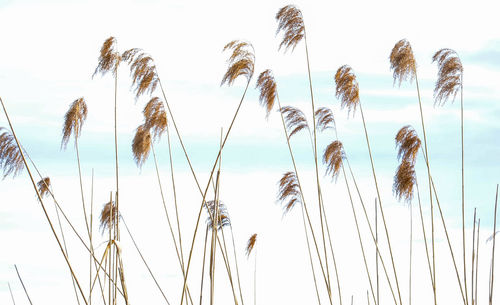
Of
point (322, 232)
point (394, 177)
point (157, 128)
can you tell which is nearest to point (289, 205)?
point (322, 232)

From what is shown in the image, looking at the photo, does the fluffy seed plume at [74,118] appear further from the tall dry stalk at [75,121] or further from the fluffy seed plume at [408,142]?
the fluffy seed plume at [408,142]

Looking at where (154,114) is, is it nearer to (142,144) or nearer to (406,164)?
(142,144)

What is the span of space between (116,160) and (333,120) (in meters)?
1.94

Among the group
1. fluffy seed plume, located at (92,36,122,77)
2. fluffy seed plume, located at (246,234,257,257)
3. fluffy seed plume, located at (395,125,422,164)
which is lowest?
fluffy seed plume, located at (246,234,257,257)

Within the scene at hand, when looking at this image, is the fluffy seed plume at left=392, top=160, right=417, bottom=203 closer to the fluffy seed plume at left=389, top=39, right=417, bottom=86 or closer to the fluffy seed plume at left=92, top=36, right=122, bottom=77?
the fluffy seed plume at left=389, top=39, right=417, bottom=86

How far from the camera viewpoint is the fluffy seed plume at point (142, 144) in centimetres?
488

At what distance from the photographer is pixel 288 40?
500cm

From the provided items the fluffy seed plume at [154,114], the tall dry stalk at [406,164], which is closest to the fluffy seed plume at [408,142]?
the tall dry stalk at [406,164]

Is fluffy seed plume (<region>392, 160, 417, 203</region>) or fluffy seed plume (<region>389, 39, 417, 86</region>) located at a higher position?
fluffy seed plume (<region>389, 39, 417, 86</region>)

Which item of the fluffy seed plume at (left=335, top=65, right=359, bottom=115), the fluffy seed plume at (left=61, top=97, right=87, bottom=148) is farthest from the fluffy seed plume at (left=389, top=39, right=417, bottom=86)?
the fluffy seed plume at (left=61, top=97, right=87, bottom=148)

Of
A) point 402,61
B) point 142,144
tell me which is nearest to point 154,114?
point 142,144

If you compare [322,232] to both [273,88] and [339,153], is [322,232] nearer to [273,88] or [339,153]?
[339,153]

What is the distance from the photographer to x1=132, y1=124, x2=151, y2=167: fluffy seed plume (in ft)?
16.0

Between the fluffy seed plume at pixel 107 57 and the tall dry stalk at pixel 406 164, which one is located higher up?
the fluffy seed plume at pixel 107 57
